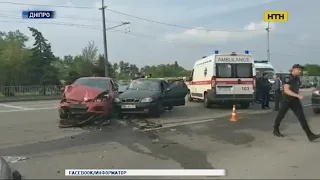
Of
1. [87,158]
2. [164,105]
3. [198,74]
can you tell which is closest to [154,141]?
[87,158]

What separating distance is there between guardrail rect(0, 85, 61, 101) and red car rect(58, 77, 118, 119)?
22282 mm

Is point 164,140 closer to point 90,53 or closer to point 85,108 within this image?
point 85,108

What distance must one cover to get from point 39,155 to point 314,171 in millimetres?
5165

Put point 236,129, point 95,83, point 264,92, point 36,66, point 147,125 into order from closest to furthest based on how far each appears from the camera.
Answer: point 236,129
point 147,125
point 95,83
point 264,92
point 36,66

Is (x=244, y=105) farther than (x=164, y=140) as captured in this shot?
Yes

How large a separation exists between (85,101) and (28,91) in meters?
25.4

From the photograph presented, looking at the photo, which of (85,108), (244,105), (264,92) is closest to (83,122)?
(85,108)

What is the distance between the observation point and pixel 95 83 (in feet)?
44.3

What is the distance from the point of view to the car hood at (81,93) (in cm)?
1233

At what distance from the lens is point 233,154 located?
7496mm

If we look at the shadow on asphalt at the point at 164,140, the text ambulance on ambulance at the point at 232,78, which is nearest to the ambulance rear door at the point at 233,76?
the text ambulance on ambulance at the point at 232,78

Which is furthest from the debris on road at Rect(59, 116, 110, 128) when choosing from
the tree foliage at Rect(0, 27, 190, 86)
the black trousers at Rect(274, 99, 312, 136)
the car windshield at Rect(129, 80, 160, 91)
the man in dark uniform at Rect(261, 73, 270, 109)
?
the tree foliage at Rect(0, 27, 190, 86)

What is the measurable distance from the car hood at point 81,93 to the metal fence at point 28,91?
2324 centimetres

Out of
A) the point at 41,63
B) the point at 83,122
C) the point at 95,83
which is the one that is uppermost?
the point at 41,63
